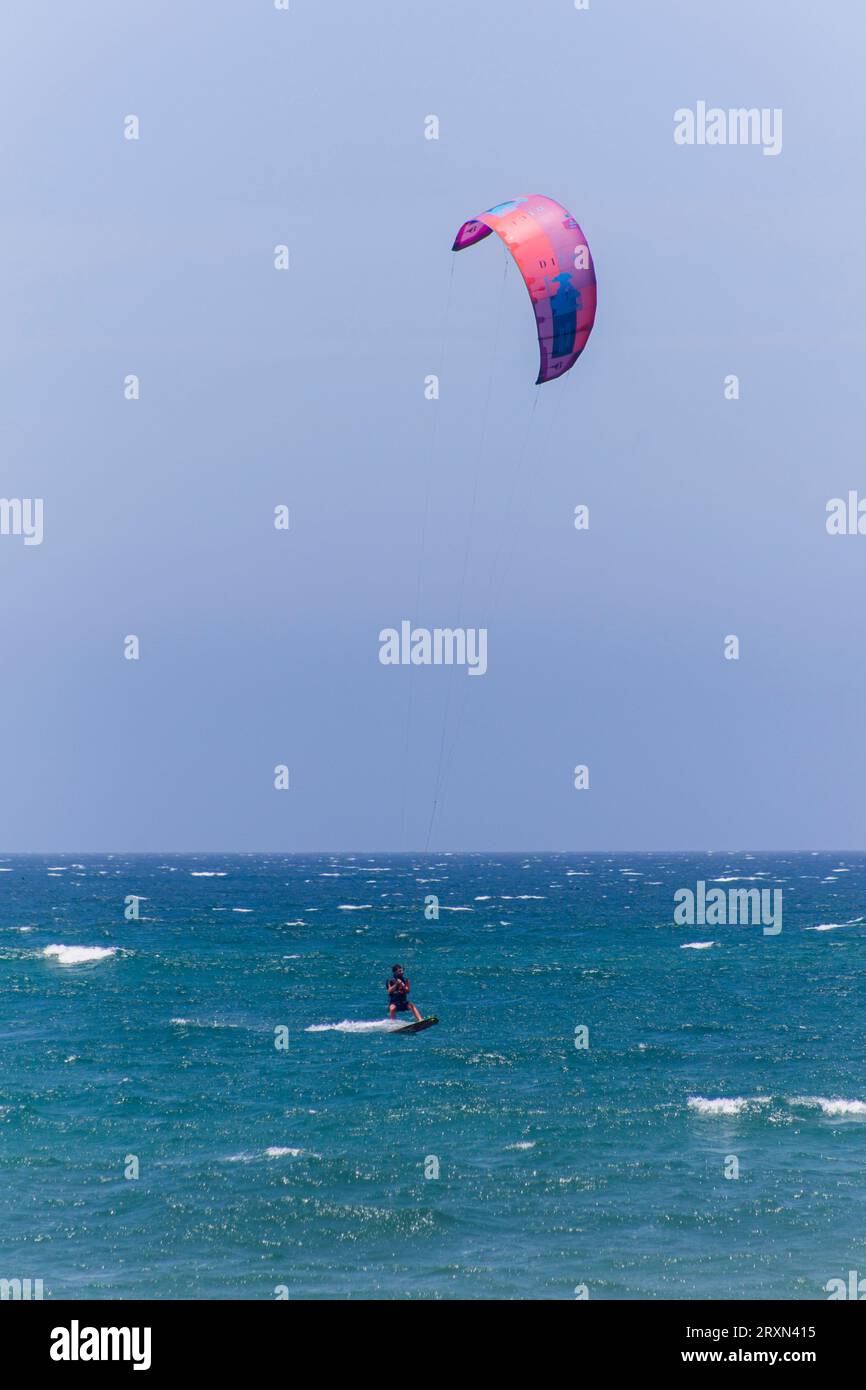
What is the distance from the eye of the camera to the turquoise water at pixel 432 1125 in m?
24.5

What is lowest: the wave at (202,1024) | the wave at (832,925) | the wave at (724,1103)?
the wave at (832,925)

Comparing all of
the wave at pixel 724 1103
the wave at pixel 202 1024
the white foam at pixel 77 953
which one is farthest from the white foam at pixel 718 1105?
the white foam at pixel 77 953

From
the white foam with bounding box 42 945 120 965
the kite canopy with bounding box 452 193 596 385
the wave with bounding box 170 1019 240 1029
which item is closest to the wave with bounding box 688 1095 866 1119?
the wave with bounding box 170 1019 240 1029

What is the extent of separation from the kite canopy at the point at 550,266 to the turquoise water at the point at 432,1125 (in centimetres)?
1761

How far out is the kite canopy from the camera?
29.7 metres

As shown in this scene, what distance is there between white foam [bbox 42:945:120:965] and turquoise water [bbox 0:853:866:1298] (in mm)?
337

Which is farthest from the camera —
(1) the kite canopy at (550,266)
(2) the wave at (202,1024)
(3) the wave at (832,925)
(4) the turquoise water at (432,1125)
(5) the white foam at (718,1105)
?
(3) the wave at (832,925)

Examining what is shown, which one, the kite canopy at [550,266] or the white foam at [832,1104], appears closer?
the kite canopy at [550,266]

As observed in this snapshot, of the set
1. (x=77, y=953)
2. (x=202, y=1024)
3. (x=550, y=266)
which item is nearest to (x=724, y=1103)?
(x=202, y=1024)

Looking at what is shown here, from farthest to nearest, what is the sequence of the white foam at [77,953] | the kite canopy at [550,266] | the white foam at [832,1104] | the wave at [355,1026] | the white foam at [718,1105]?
the white foam at [77,953]
the wave at [355,1026]
the white foam at [718,1105]
the white foam at [832,1104]
the kite canopy at [550,266]

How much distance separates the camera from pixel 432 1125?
33375mm

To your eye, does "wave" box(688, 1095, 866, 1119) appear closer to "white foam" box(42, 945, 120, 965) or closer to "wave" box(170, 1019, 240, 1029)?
"wave" box(170, 1019, 240, 1029)

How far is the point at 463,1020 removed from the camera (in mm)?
49344

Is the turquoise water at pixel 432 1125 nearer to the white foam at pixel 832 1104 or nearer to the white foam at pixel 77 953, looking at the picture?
the white foam at pixel 832 1104
